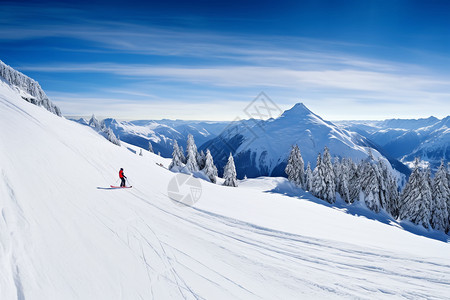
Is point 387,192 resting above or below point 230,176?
above

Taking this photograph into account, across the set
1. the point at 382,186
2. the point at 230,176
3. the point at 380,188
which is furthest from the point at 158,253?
the point at 382,186

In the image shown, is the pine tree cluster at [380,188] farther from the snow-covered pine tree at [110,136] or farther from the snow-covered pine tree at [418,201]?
the snow-covered pine tree at [110,136]

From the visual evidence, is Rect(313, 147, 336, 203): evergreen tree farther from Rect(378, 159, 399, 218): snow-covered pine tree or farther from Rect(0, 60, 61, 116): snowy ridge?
Rect(0, 60, 61, 116): snowy ridge

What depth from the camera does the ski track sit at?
23.2 feet

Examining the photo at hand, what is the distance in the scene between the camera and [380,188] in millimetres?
43781

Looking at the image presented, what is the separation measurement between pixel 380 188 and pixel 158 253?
49.0 m

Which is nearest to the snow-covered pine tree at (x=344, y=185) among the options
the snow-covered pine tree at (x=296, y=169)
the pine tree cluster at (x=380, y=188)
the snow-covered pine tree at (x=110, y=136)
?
the pine tree cluster at (x=380, y=188)

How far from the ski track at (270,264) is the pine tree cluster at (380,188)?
119ft

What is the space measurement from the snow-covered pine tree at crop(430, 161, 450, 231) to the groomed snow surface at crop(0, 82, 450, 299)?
1541 inches

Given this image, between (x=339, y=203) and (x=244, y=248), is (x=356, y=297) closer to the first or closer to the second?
(x=244, y=248)

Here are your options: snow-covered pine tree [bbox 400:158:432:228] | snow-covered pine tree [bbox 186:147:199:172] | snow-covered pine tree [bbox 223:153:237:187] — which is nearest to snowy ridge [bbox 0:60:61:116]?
snow-covered pine tree [bbox 186:147:199:172]

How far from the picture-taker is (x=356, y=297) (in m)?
6.86

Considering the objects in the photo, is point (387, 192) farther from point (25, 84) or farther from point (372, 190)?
point (25, 84)

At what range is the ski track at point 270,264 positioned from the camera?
706 centimetres
